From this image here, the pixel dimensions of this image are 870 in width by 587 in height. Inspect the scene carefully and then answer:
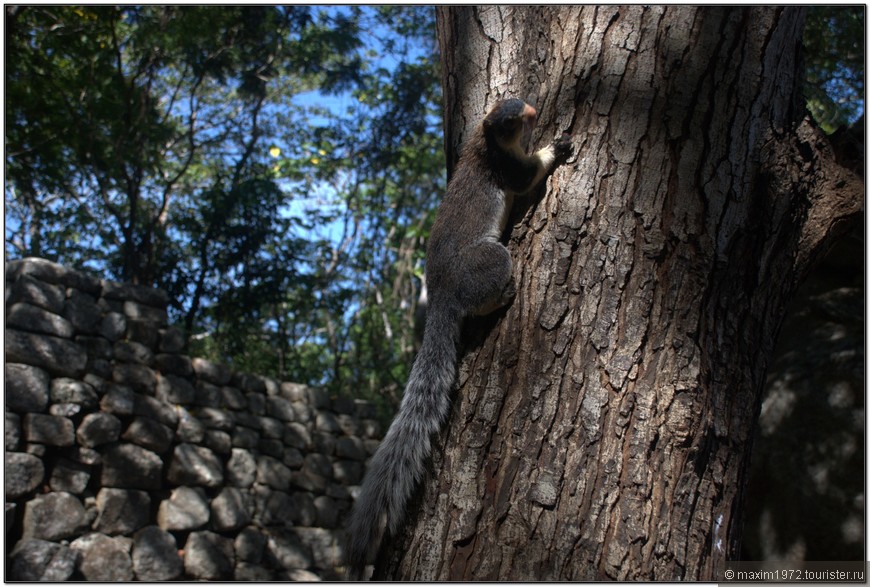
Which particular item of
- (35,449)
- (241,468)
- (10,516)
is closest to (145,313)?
(35,449)

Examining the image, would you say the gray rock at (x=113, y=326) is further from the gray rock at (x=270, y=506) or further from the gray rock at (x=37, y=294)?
the gray rock at (x=270, y=506)

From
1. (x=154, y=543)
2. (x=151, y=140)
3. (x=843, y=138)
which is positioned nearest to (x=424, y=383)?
(x=843, y=138)

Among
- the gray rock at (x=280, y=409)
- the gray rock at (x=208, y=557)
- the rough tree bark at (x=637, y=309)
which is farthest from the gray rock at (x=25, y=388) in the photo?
the rough tree bark at (x=637, y=309)

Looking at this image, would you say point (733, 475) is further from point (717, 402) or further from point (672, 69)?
point (672, 69)

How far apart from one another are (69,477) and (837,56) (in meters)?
8.60

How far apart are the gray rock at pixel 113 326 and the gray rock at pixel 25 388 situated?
0.78 meters

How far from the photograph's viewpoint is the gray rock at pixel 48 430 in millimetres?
5383

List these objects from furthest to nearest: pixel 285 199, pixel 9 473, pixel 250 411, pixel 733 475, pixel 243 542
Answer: pixel 285 199 → pixel 250 411 → pixel 243 542 → pixel 9 473 → pixel 733 475

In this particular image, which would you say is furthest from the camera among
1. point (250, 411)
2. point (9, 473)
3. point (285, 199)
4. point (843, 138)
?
point (285, 199)

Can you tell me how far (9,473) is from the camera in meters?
5.11

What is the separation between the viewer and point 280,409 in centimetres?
784

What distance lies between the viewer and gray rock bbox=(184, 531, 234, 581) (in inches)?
246

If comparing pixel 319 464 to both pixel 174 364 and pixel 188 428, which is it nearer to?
pixel 188 428

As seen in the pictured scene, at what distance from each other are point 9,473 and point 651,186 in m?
5.35
